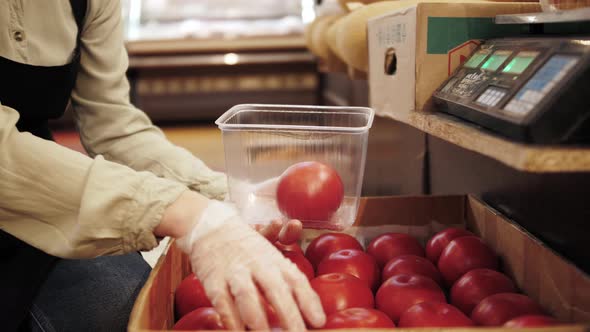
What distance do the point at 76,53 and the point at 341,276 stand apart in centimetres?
85

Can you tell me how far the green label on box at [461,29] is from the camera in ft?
4.12

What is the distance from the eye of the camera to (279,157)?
1366mm

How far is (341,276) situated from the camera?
1.18 meters

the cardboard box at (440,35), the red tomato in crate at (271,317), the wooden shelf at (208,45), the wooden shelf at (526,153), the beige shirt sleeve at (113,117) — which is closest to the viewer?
the wooden shelf at (526,153)

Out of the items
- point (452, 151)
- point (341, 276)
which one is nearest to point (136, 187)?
point (341, 276)

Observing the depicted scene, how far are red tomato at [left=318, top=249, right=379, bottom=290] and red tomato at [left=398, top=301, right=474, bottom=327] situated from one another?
0.24m

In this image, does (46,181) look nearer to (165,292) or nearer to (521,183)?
(165,292)

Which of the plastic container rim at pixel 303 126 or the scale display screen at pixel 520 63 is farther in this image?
the plastic container rim at pixel 303 126

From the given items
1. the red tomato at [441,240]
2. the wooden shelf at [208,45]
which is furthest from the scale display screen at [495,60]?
the wooden shelf at [208,45]

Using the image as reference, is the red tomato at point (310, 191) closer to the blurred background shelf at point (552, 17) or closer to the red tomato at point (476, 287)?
the red tomato at point (476, 287)

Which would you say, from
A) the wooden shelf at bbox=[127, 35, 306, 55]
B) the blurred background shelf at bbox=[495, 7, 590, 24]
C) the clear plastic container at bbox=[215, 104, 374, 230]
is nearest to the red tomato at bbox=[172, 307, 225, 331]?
the clear plastic container at bbox=[215, 104, 374, 230]

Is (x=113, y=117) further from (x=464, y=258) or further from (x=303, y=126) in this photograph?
(x=464, y=258)

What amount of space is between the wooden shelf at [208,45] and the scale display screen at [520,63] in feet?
17.5

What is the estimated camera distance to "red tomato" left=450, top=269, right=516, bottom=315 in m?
1.15
